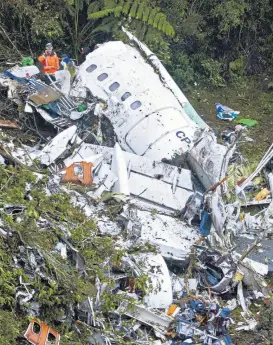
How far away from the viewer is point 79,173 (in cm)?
1107

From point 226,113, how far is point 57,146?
4784 millimetres

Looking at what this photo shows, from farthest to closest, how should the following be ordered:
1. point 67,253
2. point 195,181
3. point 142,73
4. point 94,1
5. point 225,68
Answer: point 225,68 → point 94,1 → point 142,73 → point 195,181 → point 67,253

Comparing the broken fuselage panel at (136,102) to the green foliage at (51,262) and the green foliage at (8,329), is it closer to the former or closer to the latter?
the green foliage at (51,262)

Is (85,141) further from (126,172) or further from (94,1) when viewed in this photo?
(94,1)

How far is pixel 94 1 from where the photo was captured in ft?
47.2

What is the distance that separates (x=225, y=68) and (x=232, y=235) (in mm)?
6295

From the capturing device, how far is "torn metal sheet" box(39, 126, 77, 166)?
1121cm

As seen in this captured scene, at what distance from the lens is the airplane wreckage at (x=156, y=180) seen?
9.62m

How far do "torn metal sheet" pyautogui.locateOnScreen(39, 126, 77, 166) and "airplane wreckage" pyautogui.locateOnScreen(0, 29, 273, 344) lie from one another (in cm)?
2

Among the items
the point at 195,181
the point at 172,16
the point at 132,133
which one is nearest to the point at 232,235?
the point at 195,181

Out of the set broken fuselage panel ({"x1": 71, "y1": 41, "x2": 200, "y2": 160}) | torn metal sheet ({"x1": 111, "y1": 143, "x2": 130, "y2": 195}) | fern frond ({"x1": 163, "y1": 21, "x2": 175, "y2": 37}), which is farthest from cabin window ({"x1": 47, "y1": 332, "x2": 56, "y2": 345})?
fern frond ({"x1": 163, "y1": 21, "x2": 175, "y2": 37})

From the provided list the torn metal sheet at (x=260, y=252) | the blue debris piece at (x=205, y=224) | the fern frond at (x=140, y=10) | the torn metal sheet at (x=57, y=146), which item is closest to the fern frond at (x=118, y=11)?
the fern frond at (x=140, y=10)

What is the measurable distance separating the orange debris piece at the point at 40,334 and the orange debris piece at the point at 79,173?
307 centimetres

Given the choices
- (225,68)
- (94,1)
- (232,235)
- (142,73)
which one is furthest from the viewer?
(225,68)
